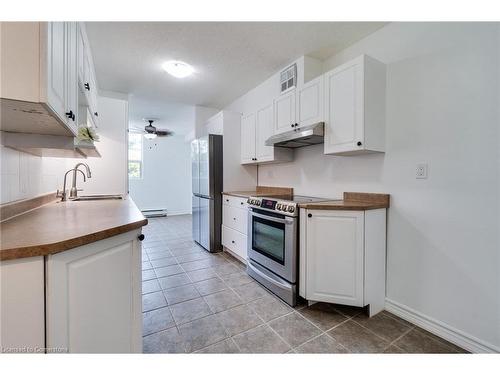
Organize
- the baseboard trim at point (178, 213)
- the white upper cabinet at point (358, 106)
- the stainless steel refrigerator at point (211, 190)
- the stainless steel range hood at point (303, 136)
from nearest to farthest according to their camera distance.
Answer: the white upper cabinet at point (358, 106)
the stainless steel range hood at point (303, 136)
the stainless steel refrigerator at point (211, 190)
the baseboard trim at point (178, 213)

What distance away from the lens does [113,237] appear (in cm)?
102

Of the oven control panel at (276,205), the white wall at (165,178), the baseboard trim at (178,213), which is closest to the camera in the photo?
the oven control panel at (276,205)

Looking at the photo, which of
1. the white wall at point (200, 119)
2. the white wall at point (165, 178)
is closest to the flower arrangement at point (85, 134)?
the white wall at point (200, 119)

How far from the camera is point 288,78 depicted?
2762mm

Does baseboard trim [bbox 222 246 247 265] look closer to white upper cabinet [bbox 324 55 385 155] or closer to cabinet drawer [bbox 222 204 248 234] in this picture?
cabinet drawer [bbox 222 204 248 234]

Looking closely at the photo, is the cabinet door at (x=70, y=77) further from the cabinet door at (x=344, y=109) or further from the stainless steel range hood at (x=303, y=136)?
the cabinet door at (x=344, y=109)

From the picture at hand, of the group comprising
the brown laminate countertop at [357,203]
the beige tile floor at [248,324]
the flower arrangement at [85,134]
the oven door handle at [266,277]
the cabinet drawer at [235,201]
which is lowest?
the beige tile floor at [248,324]

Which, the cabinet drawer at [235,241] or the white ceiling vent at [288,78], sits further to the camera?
the cabinet drawer at [235,241]

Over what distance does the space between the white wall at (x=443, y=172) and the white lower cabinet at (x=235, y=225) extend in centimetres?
149

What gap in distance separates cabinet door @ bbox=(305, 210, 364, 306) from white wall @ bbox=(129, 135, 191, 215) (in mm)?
5783

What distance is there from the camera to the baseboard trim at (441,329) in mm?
1463
